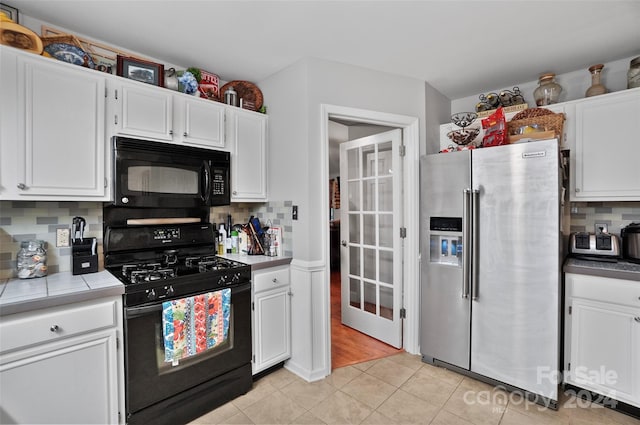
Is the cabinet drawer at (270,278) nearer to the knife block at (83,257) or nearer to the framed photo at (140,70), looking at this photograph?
the knife block at (83,257)

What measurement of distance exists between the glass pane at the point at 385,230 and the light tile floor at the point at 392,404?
3.68ft

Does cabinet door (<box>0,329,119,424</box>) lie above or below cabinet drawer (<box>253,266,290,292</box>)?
below

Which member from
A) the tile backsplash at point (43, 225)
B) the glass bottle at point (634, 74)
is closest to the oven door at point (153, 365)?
the tile backsplash at point (43, 225)

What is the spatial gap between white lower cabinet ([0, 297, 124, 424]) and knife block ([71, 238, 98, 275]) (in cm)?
44

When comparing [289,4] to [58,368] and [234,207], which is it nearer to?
[234,207]

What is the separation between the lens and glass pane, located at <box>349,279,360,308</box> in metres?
3.28

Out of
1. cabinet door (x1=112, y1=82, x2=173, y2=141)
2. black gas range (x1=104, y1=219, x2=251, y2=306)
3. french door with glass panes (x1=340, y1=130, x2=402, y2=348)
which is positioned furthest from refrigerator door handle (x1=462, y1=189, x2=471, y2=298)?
cabinet door (x1=112, y1=82, x2=173, y2=141)

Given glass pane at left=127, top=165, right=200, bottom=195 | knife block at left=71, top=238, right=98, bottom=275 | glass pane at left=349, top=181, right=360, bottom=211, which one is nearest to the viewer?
knife block at left=71, top=238, right=98, bottom=275

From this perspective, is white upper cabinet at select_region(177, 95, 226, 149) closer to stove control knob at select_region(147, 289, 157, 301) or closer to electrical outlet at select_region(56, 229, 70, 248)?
electrical outlet at select_region(56, 229, 70, 248)

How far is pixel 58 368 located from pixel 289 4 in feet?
7.35

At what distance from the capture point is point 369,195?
3.12 meters

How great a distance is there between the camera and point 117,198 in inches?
75.3

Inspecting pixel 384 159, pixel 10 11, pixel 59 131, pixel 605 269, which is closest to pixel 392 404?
pixel 605 269

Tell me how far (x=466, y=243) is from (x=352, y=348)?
1.45 m
